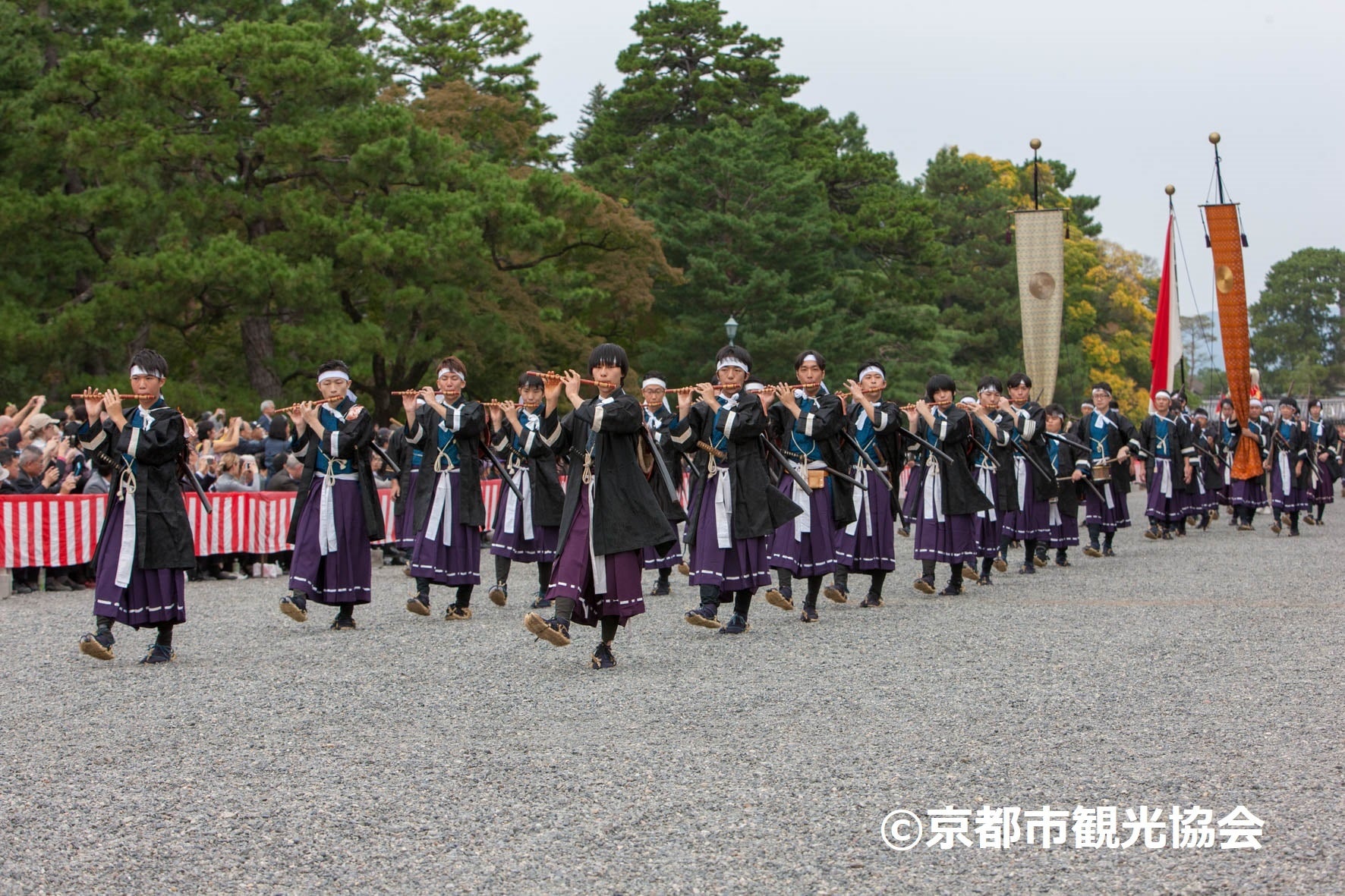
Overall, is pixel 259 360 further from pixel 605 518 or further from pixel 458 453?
pixel 605 518

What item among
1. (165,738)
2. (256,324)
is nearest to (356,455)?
(165,738)

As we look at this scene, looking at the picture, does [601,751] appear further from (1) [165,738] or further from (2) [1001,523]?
(2) [1001,523]

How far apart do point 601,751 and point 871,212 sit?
122 ft

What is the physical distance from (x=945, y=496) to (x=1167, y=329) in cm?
1945

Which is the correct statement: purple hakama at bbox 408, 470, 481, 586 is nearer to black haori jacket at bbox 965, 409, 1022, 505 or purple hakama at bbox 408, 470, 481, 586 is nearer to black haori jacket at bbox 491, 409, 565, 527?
black haori jacket at bbox 491, 409, 565, 527

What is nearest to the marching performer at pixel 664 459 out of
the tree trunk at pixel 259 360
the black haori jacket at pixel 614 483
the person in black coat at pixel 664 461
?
the person in black coat at pixel 664 461

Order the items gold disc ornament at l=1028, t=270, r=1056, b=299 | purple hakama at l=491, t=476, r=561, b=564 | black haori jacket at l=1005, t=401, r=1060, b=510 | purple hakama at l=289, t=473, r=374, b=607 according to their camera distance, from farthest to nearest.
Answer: gold disc ornament at l=1028, t=270, r=1056, b=299 < black haori jacket at l=1005, t=401, r=1060, b=510 < purple hakama at l=491, t=476, r=561, b=564 < purple hakama at l=289, t=473, r=374, b=607

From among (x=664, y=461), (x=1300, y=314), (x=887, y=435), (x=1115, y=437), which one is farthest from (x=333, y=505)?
(x=1300, y=314)

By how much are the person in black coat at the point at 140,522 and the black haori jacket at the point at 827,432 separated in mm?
4125

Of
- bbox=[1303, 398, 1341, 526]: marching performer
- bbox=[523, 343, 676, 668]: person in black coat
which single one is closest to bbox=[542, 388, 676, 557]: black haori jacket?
bbox=[523, 343, 676, 668]: person in black coat

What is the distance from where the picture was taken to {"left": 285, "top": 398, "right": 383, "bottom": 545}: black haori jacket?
1001cm

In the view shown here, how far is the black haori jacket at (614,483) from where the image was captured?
26.3 feet

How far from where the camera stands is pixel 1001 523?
1429 centimetres

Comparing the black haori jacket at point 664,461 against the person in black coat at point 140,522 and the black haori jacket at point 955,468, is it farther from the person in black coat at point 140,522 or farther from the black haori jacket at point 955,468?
the person in black coat at point 140,522
